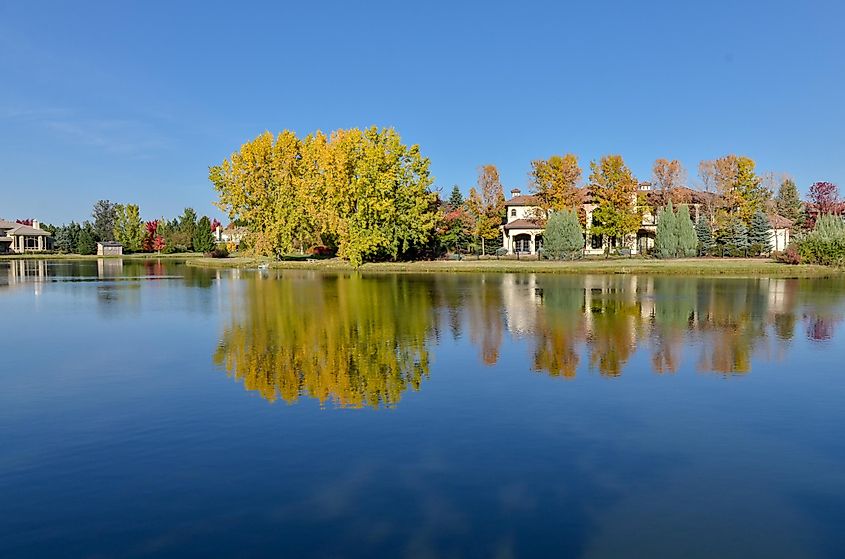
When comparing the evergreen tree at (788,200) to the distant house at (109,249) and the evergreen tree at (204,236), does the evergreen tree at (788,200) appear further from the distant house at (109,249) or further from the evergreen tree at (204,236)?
the distant house at (109,249)

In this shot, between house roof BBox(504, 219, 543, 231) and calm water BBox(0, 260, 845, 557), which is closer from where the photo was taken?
calm water BBox(0, 260, 845, 557)

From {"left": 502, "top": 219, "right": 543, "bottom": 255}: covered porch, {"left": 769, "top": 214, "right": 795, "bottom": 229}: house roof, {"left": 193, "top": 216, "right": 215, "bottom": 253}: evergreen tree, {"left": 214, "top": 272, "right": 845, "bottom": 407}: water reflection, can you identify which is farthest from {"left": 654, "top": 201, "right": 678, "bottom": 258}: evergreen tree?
{"left": 193, "top": 216, "right": 215, "bottom": 253}: evergreen tree

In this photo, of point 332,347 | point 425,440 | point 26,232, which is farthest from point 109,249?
point 425,440

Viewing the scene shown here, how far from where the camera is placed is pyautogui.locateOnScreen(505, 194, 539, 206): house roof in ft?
265

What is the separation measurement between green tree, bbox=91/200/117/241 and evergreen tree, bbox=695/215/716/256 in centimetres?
12189

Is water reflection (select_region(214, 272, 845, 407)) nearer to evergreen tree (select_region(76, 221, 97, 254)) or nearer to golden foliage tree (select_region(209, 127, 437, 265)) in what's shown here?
golden foliage tree (select_region(209, 127, 437, 265))

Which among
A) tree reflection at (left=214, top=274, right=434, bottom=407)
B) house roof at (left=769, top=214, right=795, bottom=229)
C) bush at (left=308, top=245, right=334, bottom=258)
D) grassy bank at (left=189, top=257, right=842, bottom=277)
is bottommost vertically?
tree reflection at (left=214, top=274, right=434, bottom=407)

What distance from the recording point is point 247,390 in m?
15.0

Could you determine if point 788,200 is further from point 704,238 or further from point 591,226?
Result: point 591,226

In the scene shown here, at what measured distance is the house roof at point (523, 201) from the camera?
8063cm

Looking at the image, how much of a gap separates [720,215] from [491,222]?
27421mm

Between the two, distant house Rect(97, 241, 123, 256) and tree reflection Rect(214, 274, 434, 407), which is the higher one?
distant house Rect(97, 241, 123, 256)

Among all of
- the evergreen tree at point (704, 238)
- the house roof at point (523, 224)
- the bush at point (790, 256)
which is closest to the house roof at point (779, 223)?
the evergreen tree at point (704, 238)

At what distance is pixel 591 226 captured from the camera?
7581cm
